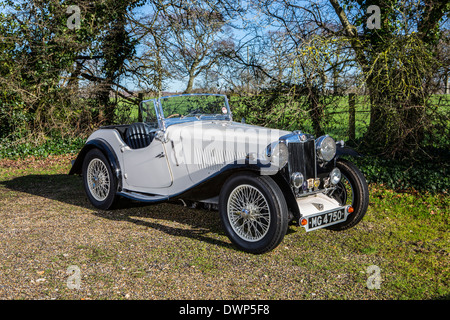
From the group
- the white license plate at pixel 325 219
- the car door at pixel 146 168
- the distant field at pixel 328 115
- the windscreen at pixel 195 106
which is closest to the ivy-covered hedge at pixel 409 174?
the distant field at pixel 328 115

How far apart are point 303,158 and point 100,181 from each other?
3167 millimetres

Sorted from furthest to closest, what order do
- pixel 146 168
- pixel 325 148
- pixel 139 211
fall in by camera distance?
pixel 139 211
pixel 146 168
pixel 325 148

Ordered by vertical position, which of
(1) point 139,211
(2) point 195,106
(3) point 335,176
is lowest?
(1) point 139,211

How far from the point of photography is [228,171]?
438 cm

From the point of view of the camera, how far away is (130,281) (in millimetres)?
3574

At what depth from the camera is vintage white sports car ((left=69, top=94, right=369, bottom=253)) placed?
4164 mm

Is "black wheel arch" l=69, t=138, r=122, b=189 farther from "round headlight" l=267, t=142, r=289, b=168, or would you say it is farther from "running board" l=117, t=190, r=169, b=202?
"round headlight" l=267, t=142, r=289, b=168

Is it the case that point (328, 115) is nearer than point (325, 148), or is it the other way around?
point (325, 148)

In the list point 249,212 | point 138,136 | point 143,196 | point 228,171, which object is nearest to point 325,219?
point 249,212

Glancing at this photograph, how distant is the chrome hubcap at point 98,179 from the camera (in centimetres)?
609

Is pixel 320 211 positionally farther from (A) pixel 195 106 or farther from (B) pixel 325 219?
(A) pixel 195 106

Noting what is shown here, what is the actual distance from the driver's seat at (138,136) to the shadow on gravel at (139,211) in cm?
92
